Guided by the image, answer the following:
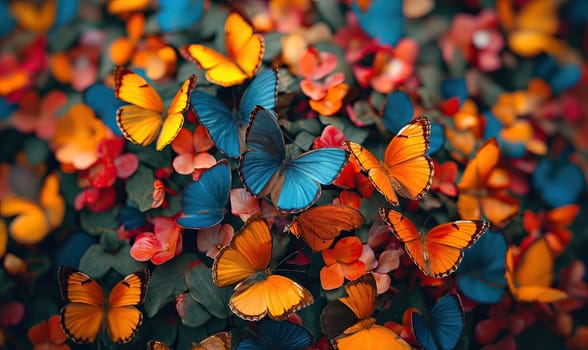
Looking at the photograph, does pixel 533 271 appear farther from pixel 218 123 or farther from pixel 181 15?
pixel 181 15

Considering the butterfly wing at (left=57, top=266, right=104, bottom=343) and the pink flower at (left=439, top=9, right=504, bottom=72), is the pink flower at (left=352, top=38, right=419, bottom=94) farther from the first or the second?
the butterfly wing at (left=57, top=266, right=104, bottom=343)

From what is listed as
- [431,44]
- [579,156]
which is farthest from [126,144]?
[579,156]

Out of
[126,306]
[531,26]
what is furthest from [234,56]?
[531,26]

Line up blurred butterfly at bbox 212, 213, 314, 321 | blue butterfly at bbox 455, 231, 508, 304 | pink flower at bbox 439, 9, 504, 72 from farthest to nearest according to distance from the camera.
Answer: pink flower at bbox 439, 9, 504, 72, blue butterfly at bbox 455, 231, 508, 304, blurred butterfly at bbox 212, 213, 314, 321

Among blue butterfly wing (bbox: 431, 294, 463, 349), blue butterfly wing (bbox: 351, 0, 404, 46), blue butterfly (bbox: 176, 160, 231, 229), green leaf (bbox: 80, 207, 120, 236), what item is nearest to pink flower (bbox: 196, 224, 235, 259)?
blue butterfly (bbox: 176, 160, 231, 229)

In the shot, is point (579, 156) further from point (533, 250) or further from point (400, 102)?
point (400, 102)

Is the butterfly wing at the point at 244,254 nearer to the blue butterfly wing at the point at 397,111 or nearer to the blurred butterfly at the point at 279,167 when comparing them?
the blurred butterfly at the point at 279,167

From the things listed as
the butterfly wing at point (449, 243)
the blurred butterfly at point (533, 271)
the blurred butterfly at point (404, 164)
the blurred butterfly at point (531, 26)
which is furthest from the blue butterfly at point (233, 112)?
the blurred butterfly at point (531, 26)
